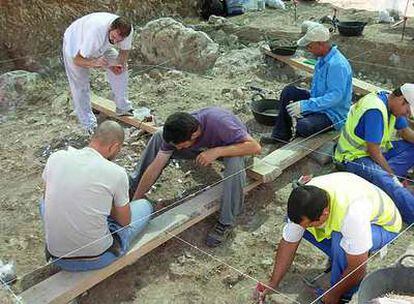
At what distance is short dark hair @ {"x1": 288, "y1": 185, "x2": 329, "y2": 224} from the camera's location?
298 centimetres

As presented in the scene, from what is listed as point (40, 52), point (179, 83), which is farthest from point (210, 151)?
point (40, 52)

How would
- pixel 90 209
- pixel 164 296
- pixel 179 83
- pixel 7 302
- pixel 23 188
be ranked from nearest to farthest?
pixel 7 302 → pixel 90 209 → pixel 164 296 → pixel 23 188 → pixel 179 83

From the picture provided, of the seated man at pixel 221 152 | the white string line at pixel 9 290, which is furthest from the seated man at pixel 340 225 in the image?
the white string line at pixel 9 290

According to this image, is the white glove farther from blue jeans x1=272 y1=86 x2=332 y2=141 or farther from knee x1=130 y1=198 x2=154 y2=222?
knee x1=130 y1=198 x2=154 y2=222

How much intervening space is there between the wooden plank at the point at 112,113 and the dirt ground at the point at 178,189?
0.39 ft

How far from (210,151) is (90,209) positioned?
1121mm

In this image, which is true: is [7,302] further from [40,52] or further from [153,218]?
[40,52]

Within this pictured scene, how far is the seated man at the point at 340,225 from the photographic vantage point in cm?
302

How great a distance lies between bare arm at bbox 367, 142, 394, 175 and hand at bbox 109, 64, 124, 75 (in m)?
2.64

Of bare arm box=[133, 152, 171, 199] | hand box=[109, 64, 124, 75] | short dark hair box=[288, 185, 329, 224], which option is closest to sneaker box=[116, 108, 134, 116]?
hand box=[109, 64, 124, 75]

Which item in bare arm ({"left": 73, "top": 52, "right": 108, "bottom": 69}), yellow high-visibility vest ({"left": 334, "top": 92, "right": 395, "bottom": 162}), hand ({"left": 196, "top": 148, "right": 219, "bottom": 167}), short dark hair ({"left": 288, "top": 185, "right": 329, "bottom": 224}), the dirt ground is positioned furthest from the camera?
bare arm ({"left": 73, "top": 52, "right": 108, "bottom": 69})

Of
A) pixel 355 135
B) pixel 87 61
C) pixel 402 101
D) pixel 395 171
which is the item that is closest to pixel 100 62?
pixel 87 61

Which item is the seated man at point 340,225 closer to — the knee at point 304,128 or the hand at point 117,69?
the knee at point 304,128

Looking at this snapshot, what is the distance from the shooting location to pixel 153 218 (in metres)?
4.12
